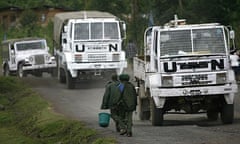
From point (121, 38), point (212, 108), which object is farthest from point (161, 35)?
point (121, 38)

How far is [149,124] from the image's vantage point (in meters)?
20.3

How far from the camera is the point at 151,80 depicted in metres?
19.2

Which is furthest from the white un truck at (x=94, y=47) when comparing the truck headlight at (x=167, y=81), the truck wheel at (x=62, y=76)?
the truck headlight at (x=167, y=81)

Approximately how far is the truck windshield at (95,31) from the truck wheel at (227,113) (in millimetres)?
13665

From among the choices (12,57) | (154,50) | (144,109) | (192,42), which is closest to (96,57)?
(144,109)

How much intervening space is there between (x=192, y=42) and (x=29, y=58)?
24.4 metres

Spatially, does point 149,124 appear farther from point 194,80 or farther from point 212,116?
point 194,80

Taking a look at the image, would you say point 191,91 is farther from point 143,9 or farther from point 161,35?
point 143,9

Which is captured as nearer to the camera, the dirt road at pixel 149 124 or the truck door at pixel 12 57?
the dirt road at pixel 149 124

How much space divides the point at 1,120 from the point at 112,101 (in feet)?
25.5

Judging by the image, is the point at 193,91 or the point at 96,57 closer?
the point at 193,91

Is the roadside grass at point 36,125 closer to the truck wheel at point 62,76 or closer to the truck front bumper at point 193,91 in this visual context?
the truck front bumper at point 193,91

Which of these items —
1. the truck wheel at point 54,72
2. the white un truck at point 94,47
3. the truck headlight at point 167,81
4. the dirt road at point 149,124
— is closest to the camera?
the dirt road at point 149,124

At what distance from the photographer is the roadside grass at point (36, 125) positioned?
17477mm
